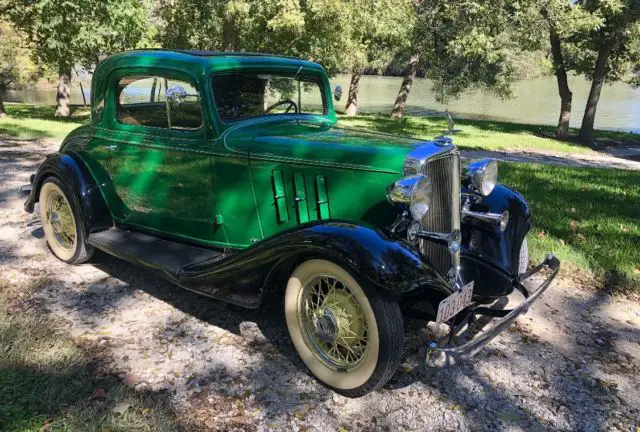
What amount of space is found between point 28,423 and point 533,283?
398cm

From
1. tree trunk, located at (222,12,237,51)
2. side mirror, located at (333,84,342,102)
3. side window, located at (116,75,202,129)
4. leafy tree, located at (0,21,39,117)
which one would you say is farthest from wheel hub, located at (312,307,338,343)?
leafy tree, located at (0,21,39,117)

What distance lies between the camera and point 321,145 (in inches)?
136

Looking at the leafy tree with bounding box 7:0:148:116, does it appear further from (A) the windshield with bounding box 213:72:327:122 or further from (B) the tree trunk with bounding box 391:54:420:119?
(A) the windshield with bounding box 213:72:327:122

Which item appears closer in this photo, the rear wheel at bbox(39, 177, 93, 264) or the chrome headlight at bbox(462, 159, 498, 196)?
the chrome headlight at bbox(462, 159, 498, 196)

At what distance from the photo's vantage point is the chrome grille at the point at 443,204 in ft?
10.3

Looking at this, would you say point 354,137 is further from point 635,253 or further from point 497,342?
point 635,253

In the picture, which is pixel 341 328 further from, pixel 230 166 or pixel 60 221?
pixel 60 221

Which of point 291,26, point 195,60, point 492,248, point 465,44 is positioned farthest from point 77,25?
point 492,248

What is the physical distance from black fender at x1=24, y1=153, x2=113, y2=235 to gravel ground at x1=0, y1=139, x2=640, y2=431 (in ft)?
1.57

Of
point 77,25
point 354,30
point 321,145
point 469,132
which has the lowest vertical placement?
point 469,132

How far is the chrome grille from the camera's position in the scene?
3.13m

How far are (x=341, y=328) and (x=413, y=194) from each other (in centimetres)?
87

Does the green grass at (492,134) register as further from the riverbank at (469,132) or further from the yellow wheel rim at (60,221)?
the yellow wheel rim at (60,221)

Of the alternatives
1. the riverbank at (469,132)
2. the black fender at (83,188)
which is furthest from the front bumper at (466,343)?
the riverbank at (469,132)
